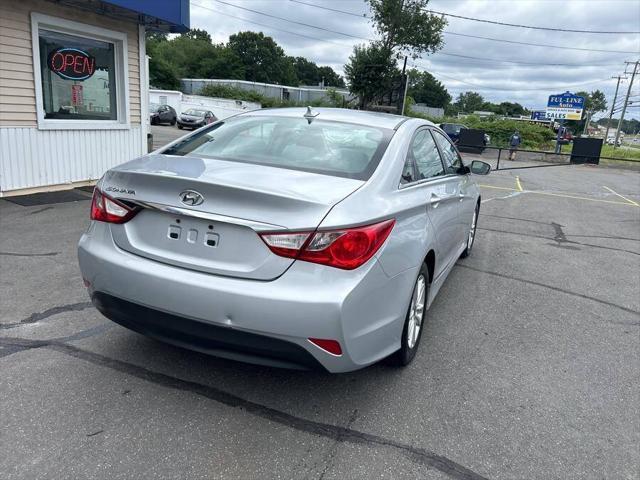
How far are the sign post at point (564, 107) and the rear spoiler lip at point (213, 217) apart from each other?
31971 millimetres

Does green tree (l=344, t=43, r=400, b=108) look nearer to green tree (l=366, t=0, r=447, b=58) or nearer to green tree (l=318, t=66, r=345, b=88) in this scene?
green tree (l=366, t=0, r=447, b=58)

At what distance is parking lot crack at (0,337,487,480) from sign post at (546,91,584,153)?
→ 104 feet

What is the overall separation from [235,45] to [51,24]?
105 meters

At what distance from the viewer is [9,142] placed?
7.79 meters

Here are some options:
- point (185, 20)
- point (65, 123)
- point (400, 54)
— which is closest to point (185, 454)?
point (65, 123)

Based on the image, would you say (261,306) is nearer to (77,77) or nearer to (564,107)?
(77,77)

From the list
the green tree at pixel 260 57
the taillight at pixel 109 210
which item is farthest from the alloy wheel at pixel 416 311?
the green tree at pixel 260 57

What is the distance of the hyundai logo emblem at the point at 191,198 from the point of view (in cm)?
258

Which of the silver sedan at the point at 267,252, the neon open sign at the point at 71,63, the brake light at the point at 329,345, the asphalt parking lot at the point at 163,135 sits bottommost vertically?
the asphalt parking lot at the point at 163,135

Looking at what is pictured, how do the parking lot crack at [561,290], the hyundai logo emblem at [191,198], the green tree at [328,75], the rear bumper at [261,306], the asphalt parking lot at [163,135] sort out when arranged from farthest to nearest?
the green tree at [328,75], the asphalt parking lot at [163,135], the parking lot crack at [561,290], the hyundai logo emblem at [191,198], the rear bumper at [261,306]

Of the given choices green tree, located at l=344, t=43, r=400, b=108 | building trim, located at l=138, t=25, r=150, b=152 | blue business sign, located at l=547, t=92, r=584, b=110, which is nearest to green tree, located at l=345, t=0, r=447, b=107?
green tree, located at l=344, t=43, r=400, b=108

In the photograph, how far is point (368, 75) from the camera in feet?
120

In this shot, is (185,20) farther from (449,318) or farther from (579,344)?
(579,344)

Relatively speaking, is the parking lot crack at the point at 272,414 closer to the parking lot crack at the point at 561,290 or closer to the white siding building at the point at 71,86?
the parking lot crack at the point at 561,290
